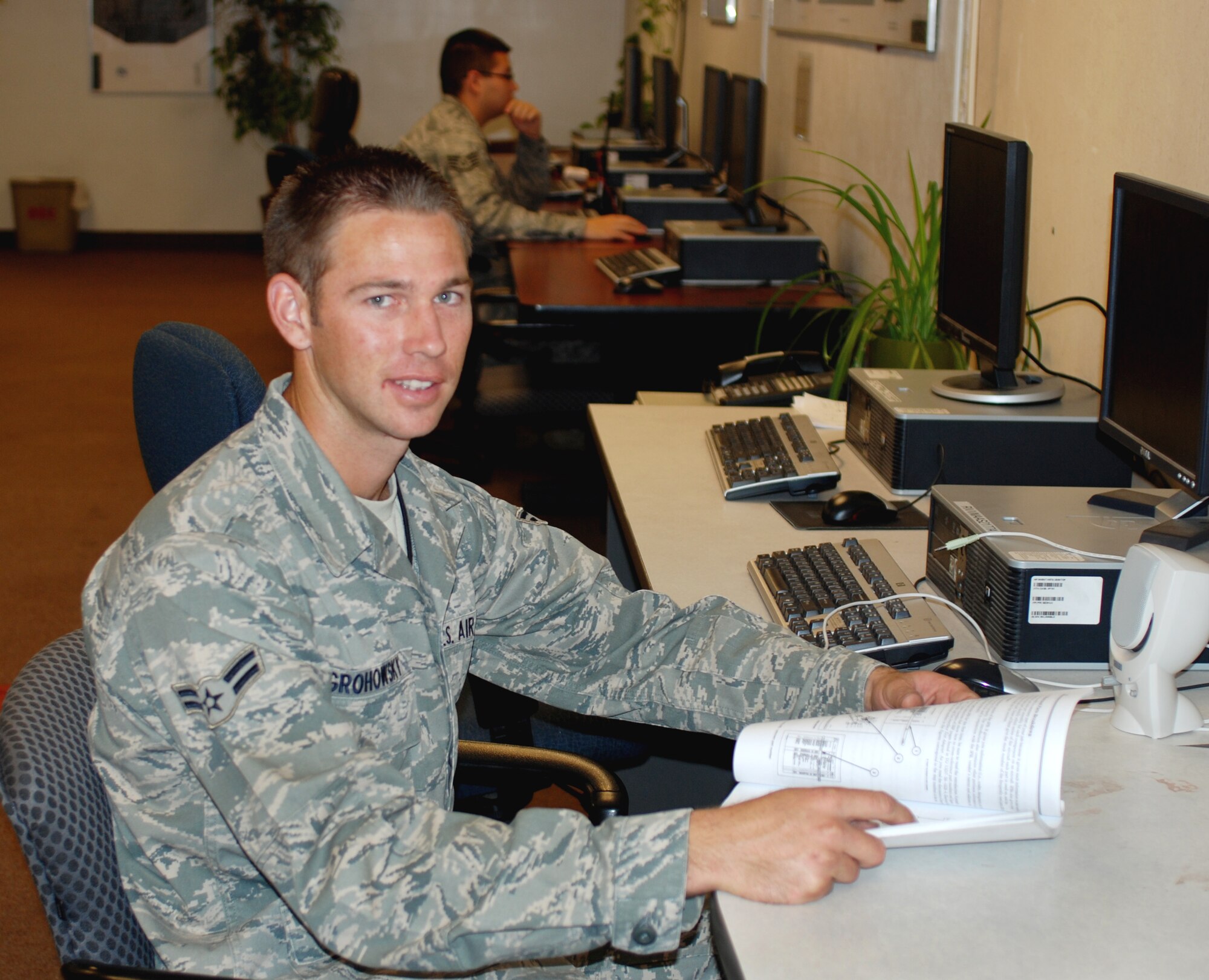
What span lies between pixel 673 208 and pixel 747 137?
58 cm

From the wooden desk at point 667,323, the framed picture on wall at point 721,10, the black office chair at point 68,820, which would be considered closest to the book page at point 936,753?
the black office chair at point 68,820

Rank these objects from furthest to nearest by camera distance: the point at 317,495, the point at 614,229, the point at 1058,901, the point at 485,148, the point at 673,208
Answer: the point at 485,148
the point at 673,208
the point at 614,229
the point at 317,495
the point at 1058,901

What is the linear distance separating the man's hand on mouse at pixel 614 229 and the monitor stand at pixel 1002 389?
2.10 metres

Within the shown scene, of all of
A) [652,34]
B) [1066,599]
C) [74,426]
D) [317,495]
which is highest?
[652,34]

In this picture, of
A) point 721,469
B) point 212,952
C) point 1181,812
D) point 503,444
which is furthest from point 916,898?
point 503,444

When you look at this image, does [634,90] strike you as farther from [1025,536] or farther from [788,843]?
[788,843]

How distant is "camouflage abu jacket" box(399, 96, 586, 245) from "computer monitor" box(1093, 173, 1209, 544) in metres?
2.60

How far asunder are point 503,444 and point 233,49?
488 cm

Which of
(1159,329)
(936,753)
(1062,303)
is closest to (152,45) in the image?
(1062,303)

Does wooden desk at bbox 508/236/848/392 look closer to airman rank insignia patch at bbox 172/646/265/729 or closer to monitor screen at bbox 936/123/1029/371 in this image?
monitor screen at bbox 936/123/1029/371

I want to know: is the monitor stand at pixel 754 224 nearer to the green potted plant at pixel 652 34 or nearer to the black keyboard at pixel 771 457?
the black keyboard at pixel 771 457

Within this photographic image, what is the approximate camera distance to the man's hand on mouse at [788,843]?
93cm

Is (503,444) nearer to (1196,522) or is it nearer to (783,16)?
(783,16)

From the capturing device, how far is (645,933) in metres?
0.95
